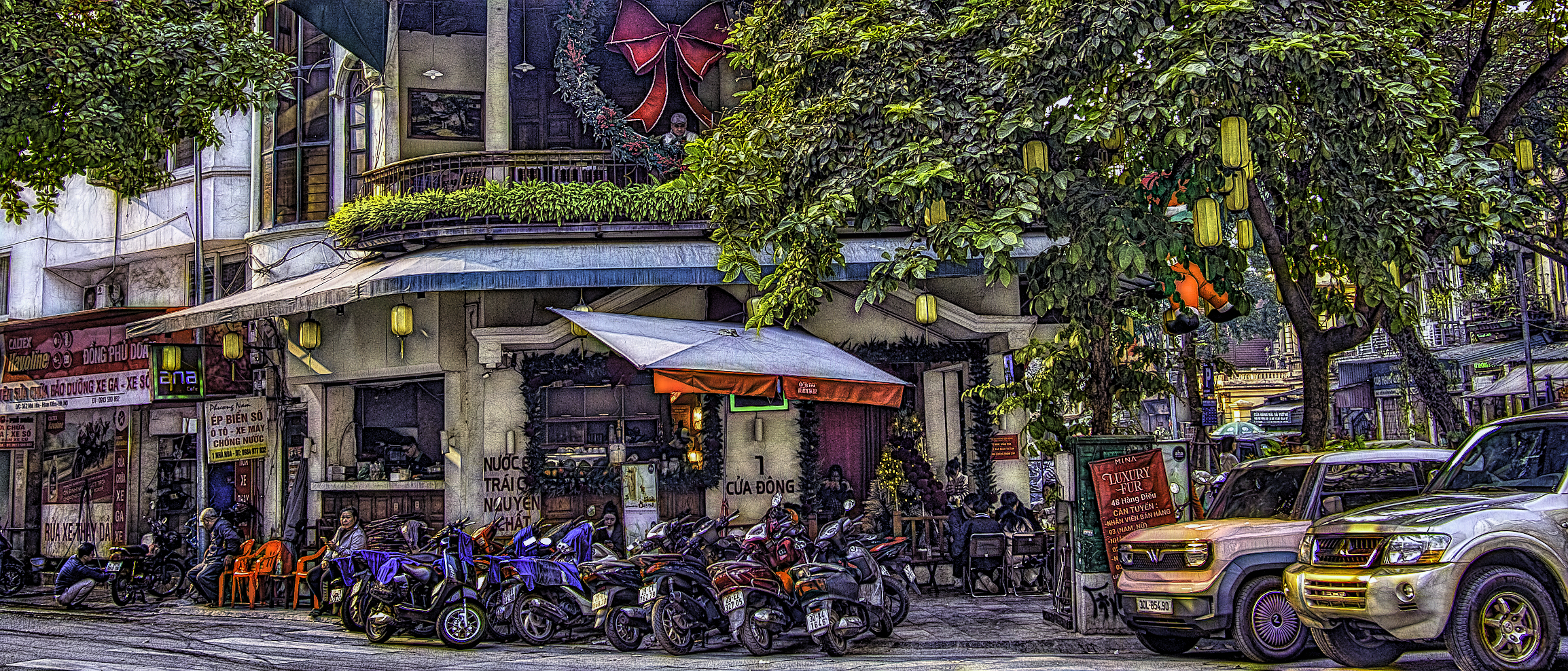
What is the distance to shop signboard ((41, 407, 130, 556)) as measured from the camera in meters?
22.3

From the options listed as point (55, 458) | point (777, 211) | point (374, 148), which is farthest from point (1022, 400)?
point (55, 458)

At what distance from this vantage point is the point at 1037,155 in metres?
10.5

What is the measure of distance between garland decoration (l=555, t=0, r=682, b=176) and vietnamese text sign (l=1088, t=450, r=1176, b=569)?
25.8 ft

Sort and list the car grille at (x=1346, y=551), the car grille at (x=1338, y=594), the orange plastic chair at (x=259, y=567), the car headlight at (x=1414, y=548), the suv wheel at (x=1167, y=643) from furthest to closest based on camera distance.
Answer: the orange plastic chair at (x=259, y=567) → the suv wheel at (x=1167, y=643) → the car grille at (x=1346, y=551) → the car grille at (x=1338, y=594) → the car headlight at (x=1414, y=548)

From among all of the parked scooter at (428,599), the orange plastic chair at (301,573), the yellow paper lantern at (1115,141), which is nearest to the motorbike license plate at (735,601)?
the parked scooter at (428,599)

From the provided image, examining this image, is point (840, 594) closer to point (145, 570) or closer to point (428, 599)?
point (428, 599)

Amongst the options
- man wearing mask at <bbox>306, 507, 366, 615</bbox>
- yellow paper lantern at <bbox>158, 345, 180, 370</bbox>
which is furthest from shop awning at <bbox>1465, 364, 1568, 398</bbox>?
yellow paper lantern at <bbox>158, 345, 180, 370</bbox>

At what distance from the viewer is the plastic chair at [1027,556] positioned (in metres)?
14.7

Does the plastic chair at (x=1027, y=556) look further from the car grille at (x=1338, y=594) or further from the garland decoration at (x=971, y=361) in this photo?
the car grille at (x=1338, y=594)

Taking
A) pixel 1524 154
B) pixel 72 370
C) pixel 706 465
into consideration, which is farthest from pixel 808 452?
pixel 72 370

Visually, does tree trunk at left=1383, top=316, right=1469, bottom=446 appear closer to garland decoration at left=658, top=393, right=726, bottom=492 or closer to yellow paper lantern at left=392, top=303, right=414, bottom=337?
garland decoration at left=658, top=393, right=726, bottom=492

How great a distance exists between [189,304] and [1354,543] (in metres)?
19.8

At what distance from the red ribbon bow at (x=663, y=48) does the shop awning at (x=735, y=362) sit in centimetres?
344

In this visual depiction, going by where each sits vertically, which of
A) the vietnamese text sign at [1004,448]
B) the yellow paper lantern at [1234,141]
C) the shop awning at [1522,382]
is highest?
the yellow paper lantern at [1234,141]
